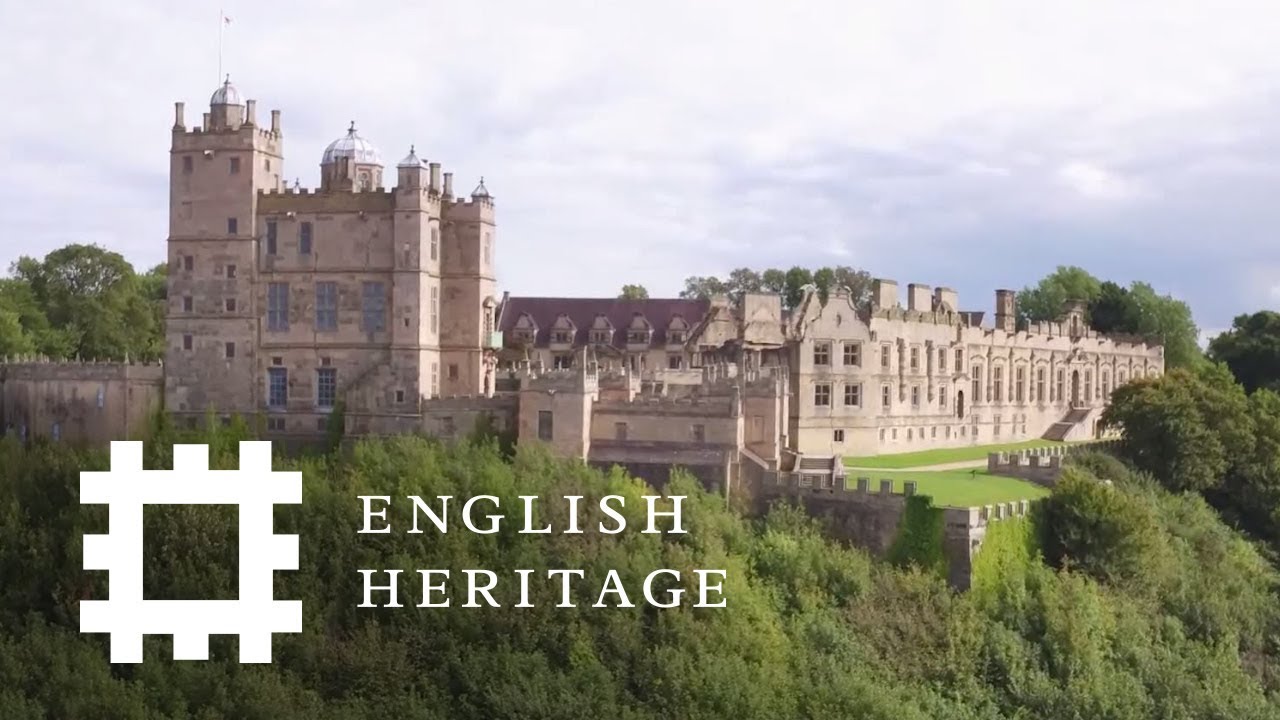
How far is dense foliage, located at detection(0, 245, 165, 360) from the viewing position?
67688mm

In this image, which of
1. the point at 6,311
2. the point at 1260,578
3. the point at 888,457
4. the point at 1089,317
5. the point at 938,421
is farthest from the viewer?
the point at 1089,317

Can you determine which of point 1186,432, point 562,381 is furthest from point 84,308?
point 1186,432

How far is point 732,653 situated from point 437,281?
17.2m

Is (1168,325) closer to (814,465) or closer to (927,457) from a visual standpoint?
(927,457)

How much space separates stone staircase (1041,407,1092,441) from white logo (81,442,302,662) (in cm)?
3895

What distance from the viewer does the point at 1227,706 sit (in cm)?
3556

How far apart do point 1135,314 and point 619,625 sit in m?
57.8

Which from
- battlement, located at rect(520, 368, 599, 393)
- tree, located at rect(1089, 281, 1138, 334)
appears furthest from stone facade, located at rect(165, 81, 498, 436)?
tree, located at rect(1089, 281, 1138, 334)

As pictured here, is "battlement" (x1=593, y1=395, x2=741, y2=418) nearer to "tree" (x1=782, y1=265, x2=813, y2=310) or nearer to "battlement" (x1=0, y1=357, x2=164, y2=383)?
"battlement" (x1=0, y1=357, x2=164, y2=383)

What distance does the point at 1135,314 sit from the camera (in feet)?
276

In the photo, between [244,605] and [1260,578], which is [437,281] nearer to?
[244,605]

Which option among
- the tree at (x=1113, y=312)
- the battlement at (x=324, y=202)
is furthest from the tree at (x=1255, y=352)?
the battlement at (x=324, y=202)

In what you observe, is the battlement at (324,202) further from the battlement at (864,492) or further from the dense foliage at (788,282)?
the dense foliage at (788,282)

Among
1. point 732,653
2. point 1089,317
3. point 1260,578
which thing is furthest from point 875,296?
point 1089,317
